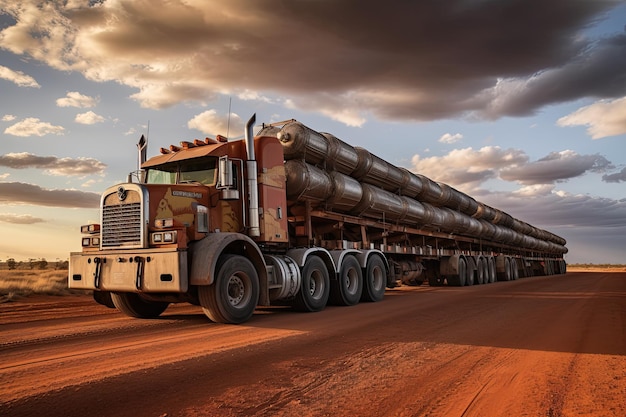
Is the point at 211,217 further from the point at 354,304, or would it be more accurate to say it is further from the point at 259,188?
the point at 354,304

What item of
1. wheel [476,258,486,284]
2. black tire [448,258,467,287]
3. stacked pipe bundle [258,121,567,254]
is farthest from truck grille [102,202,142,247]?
wheel [476,258,486,284]

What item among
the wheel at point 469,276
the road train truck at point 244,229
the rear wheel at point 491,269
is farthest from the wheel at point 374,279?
the rear wheel at point 491,269

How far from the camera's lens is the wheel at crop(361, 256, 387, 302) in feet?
42.4

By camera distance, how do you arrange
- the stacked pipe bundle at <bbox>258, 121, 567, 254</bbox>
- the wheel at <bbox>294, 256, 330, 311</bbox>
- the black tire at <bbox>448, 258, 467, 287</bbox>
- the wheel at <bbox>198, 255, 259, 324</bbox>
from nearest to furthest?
the wheel at <bbox>198, 255, 259, 324</bbox> < the wheel at <bbox>294, 256, 330, 311</bbox> < the stacked pipe bundle at <bbox>258, 121, 567, 254</bbox> < the black tire at <bbox>448, 258, 467, 287</bbox>

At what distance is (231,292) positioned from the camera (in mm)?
8805

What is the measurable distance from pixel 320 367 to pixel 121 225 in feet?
17.3

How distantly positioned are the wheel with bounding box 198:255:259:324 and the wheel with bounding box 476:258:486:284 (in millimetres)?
17795

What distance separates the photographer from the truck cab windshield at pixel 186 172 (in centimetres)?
951

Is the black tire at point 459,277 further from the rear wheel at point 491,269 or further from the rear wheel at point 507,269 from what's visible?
the rear wheel at point 507,269

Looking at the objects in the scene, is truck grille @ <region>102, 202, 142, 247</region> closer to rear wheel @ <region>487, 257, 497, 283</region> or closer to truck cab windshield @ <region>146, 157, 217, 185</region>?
truck cab windshield @ <region>146, 157, 217, 185</region>

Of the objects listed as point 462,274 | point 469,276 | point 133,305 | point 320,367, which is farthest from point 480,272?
point 320,367

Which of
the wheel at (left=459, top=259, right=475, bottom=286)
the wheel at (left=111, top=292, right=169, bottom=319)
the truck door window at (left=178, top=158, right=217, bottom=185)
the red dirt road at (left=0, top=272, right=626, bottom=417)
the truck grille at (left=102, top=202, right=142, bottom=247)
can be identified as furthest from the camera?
the wheel at (left=459, top=259, right=475, bottom=286)

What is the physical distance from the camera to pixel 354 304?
12.1 meters

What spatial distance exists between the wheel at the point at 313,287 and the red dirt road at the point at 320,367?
155cm
